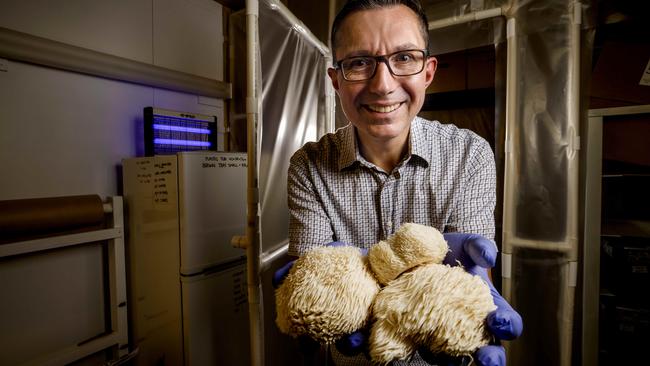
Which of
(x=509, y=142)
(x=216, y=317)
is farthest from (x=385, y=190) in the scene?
(x=216, y=317)

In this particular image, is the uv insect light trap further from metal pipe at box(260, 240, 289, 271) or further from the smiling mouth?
the smiling mouth

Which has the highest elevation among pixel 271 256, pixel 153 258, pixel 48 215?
pixel 48 215

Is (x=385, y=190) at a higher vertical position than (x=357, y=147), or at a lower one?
lower

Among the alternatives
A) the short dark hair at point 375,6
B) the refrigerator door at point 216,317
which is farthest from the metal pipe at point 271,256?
the short dark hair at point 375,6

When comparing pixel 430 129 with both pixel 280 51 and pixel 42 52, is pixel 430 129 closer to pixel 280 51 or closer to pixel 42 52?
pixel 280 51

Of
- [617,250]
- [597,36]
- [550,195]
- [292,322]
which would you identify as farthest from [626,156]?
[292,322]

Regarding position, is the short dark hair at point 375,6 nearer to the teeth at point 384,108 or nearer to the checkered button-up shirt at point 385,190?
the teeth at point 384,108

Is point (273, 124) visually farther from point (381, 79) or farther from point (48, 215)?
point (48, 215)

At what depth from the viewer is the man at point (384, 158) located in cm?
81

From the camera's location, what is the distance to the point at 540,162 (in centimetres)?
123

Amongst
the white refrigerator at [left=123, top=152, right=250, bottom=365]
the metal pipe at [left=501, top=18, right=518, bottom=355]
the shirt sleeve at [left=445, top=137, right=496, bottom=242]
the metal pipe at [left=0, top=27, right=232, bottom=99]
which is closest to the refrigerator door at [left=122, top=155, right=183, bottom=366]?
the white refrigerator at [left=123, top=152, right=250, bottom=365]

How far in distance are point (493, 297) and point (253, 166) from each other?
2.20 feet

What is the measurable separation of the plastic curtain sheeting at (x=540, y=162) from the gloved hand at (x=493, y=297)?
0.75m

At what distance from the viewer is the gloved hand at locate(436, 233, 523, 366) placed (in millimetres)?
427
